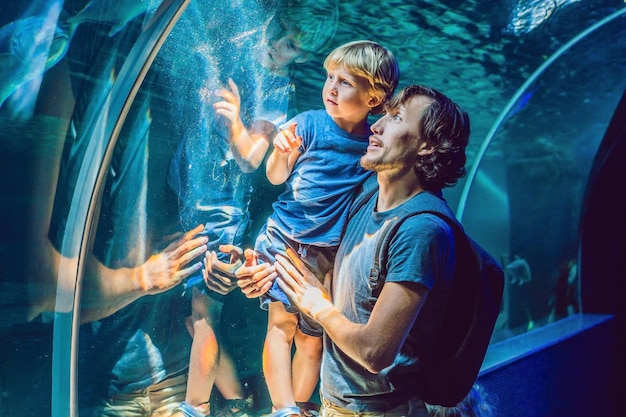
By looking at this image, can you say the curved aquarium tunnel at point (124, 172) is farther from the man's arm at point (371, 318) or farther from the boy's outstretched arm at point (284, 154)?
the man's arm at point (371, 318)

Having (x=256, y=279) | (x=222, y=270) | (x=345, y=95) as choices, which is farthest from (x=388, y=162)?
(x=222, y=270)

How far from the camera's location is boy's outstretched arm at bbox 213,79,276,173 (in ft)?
9.36

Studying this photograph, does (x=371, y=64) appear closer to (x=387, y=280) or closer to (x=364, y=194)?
(x=364, y=194)

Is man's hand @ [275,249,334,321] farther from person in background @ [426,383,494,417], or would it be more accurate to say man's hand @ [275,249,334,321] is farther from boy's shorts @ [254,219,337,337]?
person in background @ [426,383,494,417]

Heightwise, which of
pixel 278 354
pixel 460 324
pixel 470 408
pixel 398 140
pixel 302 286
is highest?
pixel 398 140

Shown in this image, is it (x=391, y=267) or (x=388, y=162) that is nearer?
(x=391, y=267)

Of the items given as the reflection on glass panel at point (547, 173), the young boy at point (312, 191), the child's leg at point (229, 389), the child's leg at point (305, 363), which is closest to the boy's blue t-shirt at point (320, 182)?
the young boy at point (312, 191)

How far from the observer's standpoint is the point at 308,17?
10.0ft

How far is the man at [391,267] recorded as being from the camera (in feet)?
8.89

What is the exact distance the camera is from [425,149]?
283 cm

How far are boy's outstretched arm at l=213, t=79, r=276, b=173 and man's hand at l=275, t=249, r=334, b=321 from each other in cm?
50

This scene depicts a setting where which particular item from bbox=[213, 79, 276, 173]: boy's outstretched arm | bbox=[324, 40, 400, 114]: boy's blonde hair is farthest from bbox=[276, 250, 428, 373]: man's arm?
bbox=[324, 40, 400, 114]: boy's blonde hair

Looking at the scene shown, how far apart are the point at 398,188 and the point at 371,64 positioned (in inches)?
24.5

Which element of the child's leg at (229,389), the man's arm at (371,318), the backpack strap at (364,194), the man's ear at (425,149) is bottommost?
the child's leg at (229,389)
